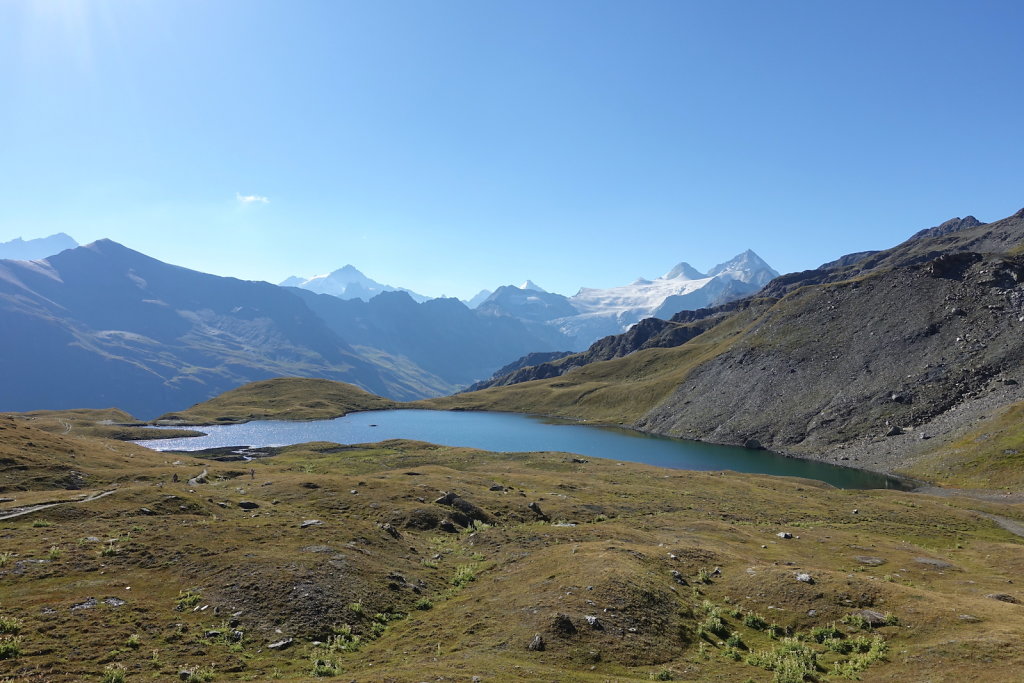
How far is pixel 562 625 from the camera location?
23.4m

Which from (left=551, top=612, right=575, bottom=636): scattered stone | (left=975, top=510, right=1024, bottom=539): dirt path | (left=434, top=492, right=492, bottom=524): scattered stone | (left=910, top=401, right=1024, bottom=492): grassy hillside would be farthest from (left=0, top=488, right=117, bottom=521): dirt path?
(left=910, top=401, right=1024, bottom=492): grassy hillside

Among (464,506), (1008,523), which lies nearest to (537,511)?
(464,506)

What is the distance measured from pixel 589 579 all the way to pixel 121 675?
804 inches

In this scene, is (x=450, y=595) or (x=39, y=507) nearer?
(x=450, y=595)

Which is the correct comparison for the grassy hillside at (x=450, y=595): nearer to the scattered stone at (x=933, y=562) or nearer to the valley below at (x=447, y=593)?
the valley below at (x=447, y=593)

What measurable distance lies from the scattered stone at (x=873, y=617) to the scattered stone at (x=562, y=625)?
14.6 meters

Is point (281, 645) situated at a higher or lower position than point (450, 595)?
higher

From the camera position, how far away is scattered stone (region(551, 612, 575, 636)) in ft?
75.5

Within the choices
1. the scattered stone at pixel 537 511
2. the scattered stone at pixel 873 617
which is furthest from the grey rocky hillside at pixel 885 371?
the scattered stone at pixel 873 617

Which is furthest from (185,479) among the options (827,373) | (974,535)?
(827,373)

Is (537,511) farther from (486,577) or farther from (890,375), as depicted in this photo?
(890,375)

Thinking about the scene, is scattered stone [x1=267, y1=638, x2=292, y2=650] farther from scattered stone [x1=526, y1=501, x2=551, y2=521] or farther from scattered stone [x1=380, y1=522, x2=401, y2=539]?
scattered stone [x1=526, y1=501, x2=551, y2=521]

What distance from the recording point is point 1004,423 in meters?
111

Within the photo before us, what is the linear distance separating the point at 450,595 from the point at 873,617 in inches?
849
